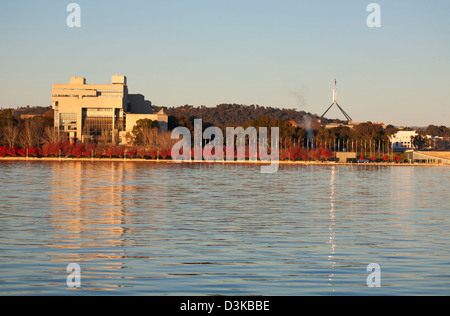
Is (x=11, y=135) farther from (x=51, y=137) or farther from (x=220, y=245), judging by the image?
(x=220, y=245)

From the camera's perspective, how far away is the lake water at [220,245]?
54.7ft

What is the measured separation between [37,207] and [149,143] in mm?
110130

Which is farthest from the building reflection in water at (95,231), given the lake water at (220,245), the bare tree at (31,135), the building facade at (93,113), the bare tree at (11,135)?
the building facade at (93,113)

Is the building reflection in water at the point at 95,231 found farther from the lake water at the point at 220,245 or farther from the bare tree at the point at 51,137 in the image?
the bare tree at the point at 51,137

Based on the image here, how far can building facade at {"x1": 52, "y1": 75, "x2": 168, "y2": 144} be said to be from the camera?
524ft

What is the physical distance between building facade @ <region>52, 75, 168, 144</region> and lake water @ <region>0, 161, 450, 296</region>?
116455 mm

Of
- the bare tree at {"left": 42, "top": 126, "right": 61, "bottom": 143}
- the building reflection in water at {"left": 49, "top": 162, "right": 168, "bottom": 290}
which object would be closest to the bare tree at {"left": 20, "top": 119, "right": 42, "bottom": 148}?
the bare tree at {"left": 42, "top": 126, "right": 61, "bottom": 143}

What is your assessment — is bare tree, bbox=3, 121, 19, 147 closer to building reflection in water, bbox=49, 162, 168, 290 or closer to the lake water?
building reflection in water, bbox=49, 162, 168, 290

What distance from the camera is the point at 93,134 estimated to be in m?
160

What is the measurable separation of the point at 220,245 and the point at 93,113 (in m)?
144

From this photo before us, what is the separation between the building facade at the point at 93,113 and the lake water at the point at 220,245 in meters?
116
